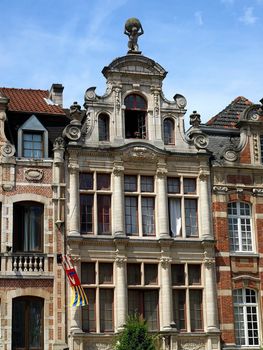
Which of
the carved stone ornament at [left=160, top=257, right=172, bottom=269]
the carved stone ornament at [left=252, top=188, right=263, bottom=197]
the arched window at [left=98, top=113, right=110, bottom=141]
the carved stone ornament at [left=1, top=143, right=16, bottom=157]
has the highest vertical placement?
the arched window at [left=98, top=113, right=110, bottom=141]

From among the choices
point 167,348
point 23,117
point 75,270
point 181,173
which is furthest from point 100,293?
point 23,117

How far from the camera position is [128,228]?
26.3 m

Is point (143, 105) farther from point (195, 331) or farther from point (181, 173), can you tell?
point (195, 331)

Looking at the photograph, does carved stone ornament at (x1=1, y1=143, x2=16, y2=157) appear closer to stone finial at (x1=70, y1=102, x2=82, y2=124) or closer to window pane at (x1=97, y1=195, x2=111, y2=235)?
stone finial at (x1=70, y1=102, x2=82, y2=124)

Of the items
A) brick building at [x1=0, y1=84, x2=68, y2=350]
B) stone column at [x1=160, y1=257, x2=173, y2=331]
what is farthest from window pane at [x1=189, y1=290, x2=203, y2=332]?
brick building at [x1=0, y1=84, x2=68, y2=350]

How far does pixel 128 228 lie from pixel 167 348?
4385mm

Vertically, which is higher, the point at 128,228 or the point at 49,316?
the point at 128,228

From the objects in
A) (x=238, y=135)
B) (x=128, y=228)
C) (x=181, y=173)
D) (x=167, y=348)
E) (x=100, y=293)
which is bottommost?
(x=167, y=348)

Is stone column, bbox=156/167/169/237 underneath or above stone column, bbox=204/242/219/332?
above

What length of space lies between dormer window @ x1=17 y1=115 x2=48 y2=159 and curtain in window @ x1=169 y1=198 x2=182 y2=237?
4921mm

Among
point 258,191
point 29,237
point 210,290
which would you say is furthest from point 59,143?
point 258,191

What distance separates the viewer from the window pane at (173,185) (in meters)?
27.1

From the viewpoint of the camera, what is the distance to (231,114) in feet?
99.2

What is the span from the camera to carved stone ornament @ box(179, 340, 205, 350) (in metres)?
25.4
